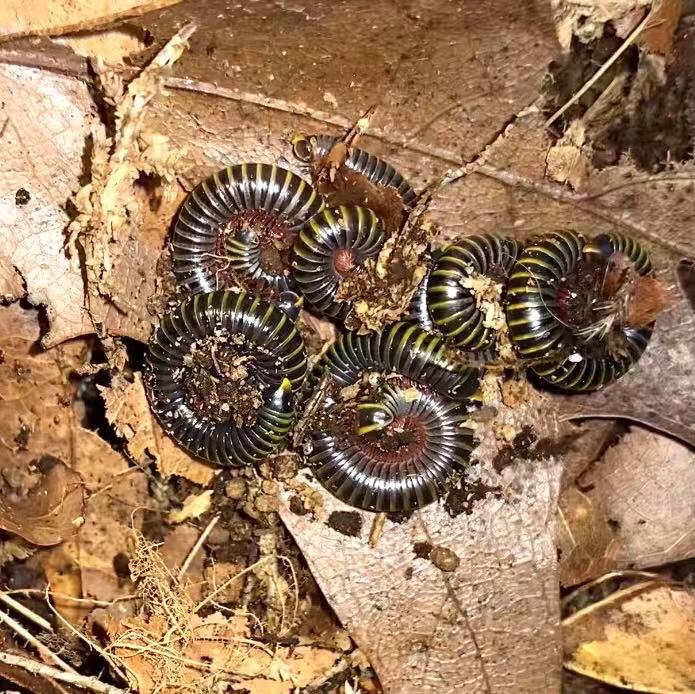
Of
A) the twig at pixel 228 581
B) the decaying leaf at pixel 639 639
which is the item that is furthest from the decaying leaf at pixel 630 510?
the twig at pixel 228 581

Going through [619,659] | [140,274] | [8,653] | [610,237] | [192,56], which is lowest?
[8,653]

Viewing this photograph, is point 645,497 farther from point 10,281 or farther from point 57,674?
point 10,281

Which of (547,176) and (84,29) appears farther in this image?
(547,176)

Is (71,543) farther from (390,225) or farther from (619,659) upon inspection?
(619,659)

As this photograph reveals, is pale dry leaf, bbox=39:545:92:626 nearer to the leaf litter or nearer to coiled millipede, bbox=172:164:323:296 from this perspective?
the leaf litter

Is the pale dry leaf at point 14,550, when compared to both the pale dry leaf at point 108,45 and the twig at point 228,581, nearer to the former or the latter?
the twig at point 228,581

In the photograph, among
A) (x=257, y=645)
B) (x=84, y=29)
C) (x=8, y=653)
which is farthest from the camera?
(x=257, y=645)

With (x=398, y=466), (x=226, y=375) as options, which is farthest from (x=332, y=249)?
(x=398, y=466)

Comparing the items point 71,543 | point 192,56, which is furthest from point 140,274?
point 71,543
